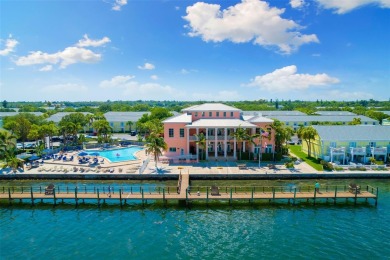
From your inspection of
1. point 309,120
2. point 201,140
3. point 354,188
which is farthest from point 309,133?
point 309,120

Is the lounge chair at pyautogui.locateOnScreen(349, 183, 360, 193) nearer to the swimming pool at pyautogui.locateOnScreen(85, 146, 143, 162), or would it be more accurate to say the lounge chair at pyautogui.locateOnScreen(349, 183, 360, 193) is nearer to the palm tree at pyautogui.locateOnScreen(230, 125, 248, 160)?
the palm tree at pyautogui.locateOnScreen(230, 125, 248, 160)

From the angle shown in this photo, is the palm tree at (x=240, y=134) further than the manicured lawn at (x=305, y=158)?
Yes

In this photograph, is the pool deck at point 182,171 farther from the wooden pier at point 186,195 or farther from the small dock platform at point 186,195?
the wooden pier at point 186,195

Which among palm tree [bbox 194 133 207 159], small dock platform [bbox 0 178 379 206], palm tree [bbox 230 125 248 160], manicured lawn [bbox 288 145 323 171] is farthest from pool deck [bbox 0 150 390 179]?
small dock platform [bbox 0 178 379 206]

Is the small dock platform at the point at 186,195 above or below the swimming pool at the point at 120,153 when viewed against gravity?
below

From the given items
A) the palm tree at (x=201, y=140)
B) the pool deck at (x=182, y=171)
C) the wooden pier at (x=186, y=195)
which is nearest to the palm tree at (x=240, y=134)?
the pool deck at (x=182, y=171)

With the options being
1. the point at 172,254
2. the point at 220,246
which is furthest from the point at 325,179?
the point at 172,254

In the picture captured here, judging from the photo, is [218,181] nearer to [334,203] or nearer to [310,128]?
[334,203]
